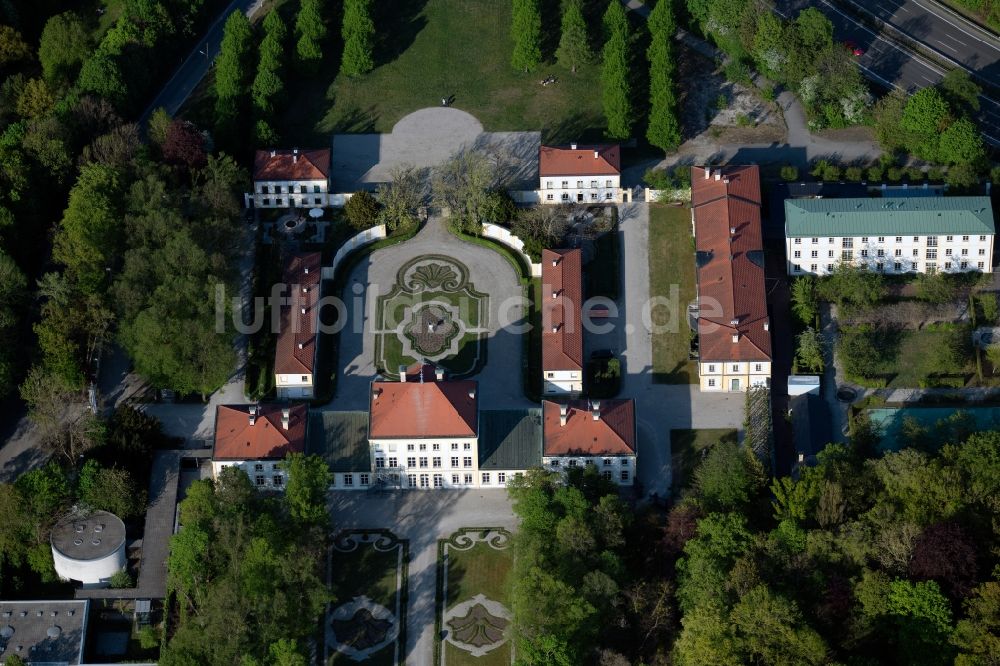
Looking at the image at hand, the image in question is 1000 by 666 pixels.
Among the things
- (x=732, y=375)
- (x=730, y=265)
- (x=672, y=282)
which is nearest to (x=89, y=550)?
(x=732, y=375)

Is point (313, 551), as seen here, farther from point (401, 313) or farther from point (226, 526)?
point (401, 313)

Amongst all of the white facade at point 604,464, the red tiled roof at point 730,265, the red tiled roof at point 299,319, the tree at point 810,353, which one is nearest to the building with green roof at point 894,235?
the red tiled roof at point 730,265

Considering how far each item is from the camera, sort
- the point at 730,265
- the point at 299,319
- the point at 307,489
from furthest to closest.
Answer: the point at 299,319, the point at 730,265, the point at 307,489

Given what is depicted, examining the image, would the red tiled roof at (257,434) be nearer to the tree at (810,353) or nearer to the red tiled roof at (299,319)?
the red tiled roof at (299,319)

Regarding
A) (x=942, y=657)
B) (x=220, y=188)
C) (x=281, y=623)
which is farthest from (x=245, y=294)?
(x=942, y=657)

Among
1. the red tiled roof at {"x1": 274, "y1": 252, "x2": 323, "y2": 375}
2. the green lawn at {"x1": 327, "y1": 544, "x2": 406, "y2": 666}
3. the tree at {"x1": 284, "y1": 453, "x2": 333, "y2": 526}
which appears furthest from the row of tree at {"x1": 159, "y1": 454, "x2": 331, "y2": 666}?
the red tiled roof at {"x1": 274, "y1": 252, "x2": 323, "y2": 375}

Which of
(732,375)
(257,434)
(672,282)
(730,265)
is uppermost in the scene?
(730,265)

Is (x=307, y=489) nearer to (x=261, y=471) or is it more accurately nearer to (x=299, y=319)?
(x=261, y=471)
